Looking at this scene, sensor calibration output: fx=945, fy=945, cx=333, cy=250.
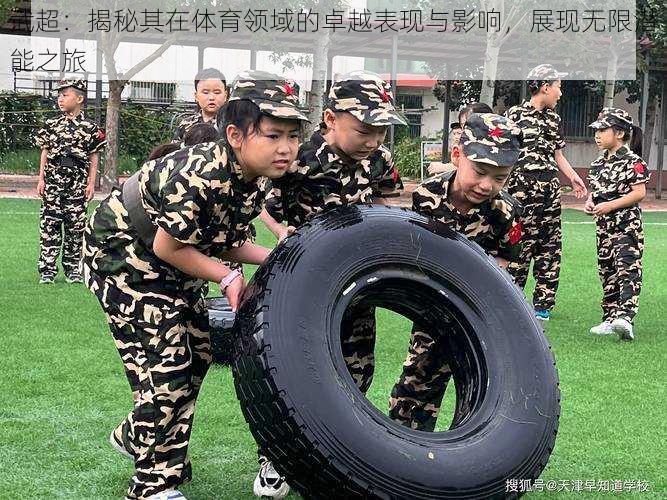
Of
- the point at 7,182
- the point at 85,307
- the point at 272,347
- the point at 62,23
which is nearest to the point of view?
the point at 272,347

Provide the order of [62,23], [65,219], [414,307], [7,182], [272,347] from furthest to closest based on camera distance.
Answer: [7,182] < [62,23] < [65,219] < [414,307] < [272,347]

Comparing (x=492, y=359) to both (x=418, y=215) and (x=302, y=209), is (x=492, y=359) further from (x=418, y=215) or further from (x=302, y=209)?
(x=302, y=209)

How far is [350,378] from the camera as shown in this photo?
2.88m

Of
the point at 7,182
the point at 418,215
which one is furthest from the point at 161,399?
the point at 7,182

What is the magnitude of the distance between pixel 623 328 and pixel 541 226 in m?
1.23

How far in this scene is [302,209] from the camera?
3.53 metres

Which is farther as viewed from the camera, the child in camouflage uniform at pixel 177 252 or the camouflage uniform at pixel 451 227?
the camouflage uniform at pixel 451 227

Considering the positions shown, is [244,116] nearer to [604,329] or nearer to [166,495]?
[166,495]

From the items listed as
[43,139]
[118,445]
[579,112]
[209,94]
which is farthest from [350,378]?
[579,112]

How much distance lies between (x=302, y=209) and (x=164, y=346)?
748mm

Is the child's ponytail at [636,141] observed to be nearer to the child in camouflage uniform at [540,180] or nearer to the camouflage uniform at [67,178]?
the child in camouflage uniform at [540,180]

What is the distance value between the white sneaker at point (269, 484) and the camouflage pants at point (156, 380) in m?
0.29

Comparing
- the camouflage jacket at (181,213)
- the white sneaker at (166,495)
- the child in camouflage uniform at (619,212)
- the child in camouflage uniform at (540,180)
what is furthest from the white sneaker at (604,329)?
the white sneaker at (166,495)

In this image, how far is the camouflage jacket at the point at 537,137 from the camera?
24.2ft
